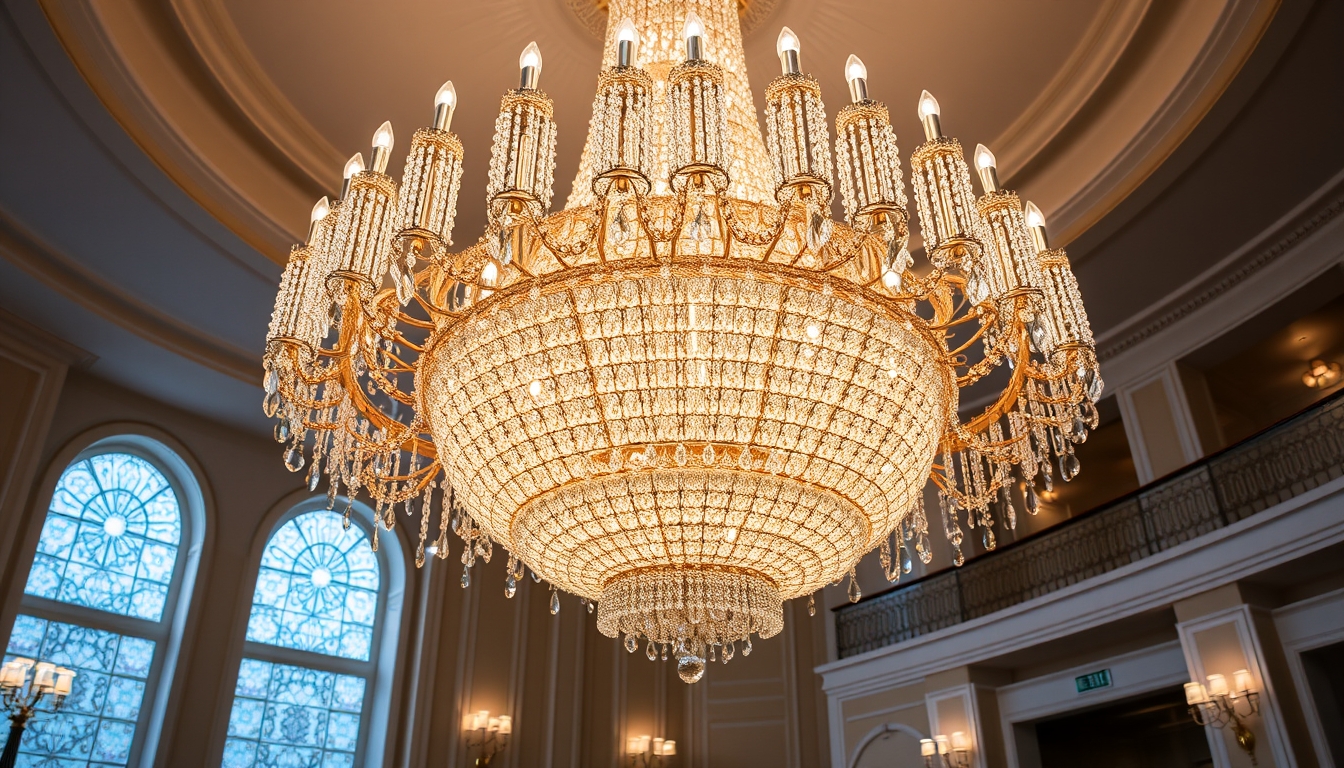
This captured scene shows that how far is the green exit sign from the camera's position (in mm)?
6672

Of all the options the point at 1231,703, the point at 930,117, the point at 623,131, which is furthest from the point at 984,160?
the point at 1231,703

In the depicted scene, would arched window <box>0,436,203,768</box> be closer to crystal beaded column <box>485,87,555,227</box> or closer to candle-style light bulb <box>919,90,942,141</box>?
crystal beaded column <box>485,87,555,227</box>

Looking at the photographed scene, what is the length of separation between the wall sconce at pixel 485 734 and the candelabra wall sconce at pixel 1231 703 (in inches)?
203

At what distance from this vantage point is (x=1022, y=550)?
24.5ft

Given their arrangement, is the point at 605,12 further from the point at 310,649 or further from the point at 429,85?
the point at 310,649

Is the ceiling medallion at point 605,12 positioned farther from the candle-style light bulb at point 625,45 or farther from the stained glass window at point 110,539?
the stained glass window at point 110,539

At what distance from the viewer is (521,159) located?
Answer: 2.35 m

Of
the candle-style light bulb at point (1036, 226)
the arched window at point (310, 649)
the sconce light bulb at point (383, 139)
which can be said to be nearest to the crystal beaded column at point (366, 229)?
the sconce light bulb at point (383, 139)

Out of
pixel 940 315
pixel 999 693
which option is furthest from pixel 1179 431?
pixel 940 315

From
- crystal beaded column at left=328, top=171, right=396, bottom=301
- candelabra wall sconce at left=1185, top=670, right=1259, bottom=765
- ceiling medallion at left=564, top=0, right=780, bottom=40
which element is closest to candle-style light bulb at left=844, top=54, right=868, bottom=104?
crystal beaded column at left=328, top=171, right=396, bottom=301

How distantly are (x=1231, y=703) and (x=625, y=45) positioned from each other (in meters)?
5.36

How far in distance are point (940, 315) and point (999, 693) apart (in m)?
5.27

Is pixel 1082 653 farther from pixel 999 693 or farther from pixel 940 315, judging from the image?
pixel 940 315

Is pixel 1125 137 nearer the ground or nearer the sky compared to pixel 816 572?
nearer the sky
